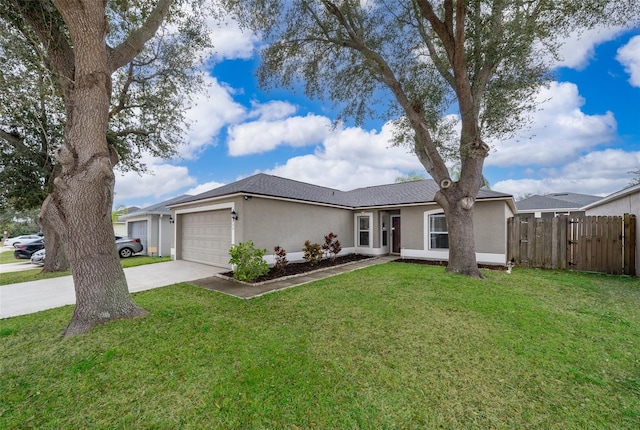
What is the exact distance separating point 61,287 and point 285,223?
6.89 meters

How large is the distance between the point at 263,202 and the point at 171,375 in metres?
6.88

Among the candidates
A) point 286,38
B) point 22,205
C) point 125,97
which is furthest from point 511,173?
point 22,205

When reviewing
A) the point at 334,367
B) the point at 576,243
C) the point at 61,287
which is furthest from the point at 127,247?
the point at 576,243

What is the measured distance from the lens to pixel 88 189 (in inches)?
163

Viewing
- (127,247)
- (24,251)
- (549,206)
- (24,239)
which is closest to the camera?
(127,247)

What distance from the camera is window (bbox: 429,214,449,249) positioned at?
1095 cm

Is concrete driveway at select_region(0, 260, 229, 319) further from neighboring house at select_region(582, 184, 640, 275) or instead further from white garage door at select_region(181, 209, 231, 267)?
neighboring house at select_region(582, 184, 640, 275)

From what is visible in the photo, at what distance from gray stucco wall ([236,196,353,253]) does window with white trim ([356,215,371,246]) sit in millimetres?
1242

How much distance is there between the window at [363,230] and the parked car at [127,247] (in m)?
13.4

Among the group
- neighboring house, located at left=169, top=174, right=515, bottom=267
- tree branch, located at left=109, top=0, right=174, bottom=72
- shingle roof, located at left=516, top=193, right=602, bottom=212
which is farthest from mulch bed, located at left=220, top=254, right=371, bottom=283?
shingle roof, located at left=516, top=193, right=602, bottom=212

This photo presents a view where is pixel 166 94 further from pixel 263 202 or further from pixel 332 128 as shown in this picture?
pixel 332 128

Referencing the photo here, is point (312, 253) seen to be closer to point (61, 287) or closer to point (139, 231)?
point (61, 287)

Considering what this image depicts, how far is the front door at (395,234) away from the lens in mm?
13250

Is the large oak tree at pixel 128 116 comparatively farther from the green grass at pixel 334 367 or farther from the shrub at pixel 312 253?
the green grass at pixel 334 367
